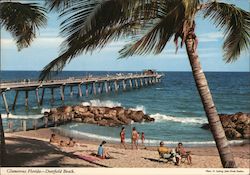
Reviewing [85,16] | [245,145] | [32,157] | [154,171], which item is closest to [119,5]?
[85,16]

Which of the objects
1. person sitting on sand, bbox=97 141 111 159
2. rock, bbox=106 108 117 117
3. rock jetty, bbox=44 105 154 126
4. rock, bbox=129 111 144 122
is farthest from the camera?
rock, bbox=106 108 117 117

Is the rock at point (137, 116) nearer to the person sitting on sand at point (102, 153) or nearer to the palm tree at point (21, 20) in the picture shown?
the person sitting on sand at point (102, 153)

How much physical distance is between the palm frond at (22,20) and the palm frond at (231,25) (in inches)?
98.3

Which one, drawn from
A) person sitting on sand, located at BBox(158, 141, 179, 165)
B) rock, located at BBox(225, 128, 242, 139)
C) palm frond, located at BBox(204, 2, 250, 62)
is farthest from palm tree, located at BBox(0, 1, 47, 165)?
rock, located at BBox(225, 128, 242, 139)

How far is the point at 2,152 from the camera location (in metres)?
5.60

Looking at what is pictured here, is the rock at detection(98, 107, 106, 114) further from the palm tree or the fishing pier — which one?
the palm tree

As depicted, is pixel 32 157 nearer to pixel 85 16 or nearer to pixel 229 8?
pixel 85 16

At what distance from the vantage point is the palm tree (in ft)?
17.9

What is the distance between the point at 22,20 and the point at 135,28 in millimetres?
2246

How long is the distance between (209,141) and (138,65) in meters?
3.55

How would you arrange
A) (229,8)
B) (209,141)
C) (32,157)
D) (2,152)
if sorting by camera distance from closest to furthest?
(229,8) < (2,152) < (32,157) < (209,141)

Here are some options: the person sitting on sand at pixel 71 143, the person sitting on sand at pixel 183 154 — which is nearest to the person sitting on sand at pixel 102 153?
the person sitting on sand at pixel 71 143

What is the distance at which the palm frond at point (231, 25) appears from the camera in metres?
4.59

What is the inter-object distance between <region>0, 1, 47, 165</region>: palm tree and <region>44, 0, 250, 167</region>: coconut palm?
1.15m
